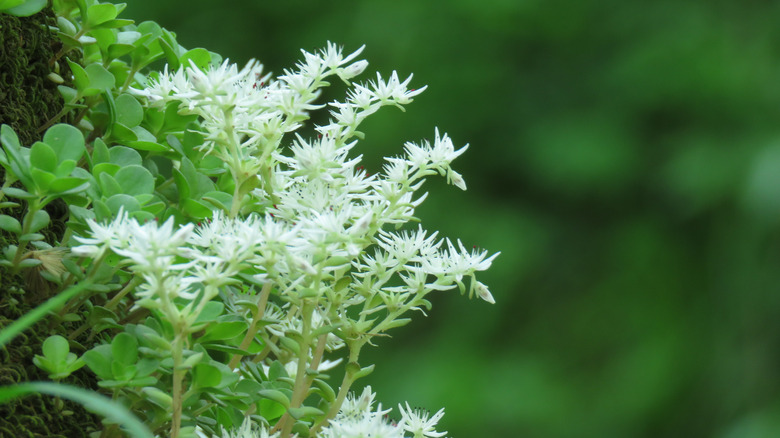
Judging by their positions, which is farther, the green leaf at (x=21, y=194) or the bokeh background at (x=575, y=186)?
the bokeh background at (x=575, y=186)

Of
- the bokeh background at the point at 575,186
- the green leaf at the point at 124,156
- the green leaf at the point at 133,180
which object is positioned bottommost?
the green leaf at the point at 133,180

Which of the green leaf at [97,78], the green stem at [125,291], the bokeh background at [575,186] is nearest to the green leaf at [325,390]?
the green stem at [125,291]

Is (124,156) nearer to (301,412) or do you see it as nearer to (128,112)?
(128,112)

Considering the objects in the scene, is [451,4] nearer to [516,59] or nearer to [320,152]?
[516,59]

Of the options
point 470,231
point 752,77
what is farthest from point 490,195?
point 752,77

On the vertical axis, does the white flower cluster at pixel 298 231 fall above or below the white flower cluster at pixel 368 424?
above

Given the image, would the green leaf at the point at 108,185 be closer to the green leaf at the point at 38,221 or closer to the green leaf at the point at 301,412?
the green leaf at the point at 38,221

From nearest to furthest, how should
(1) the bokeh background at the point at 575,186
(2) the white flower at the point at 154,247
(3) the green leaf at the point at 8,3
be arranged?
(2) the white flower at the point at 154,247, (3) the green leaf at the point at 8,3, (1) the bokeh background at the point at 575,186
